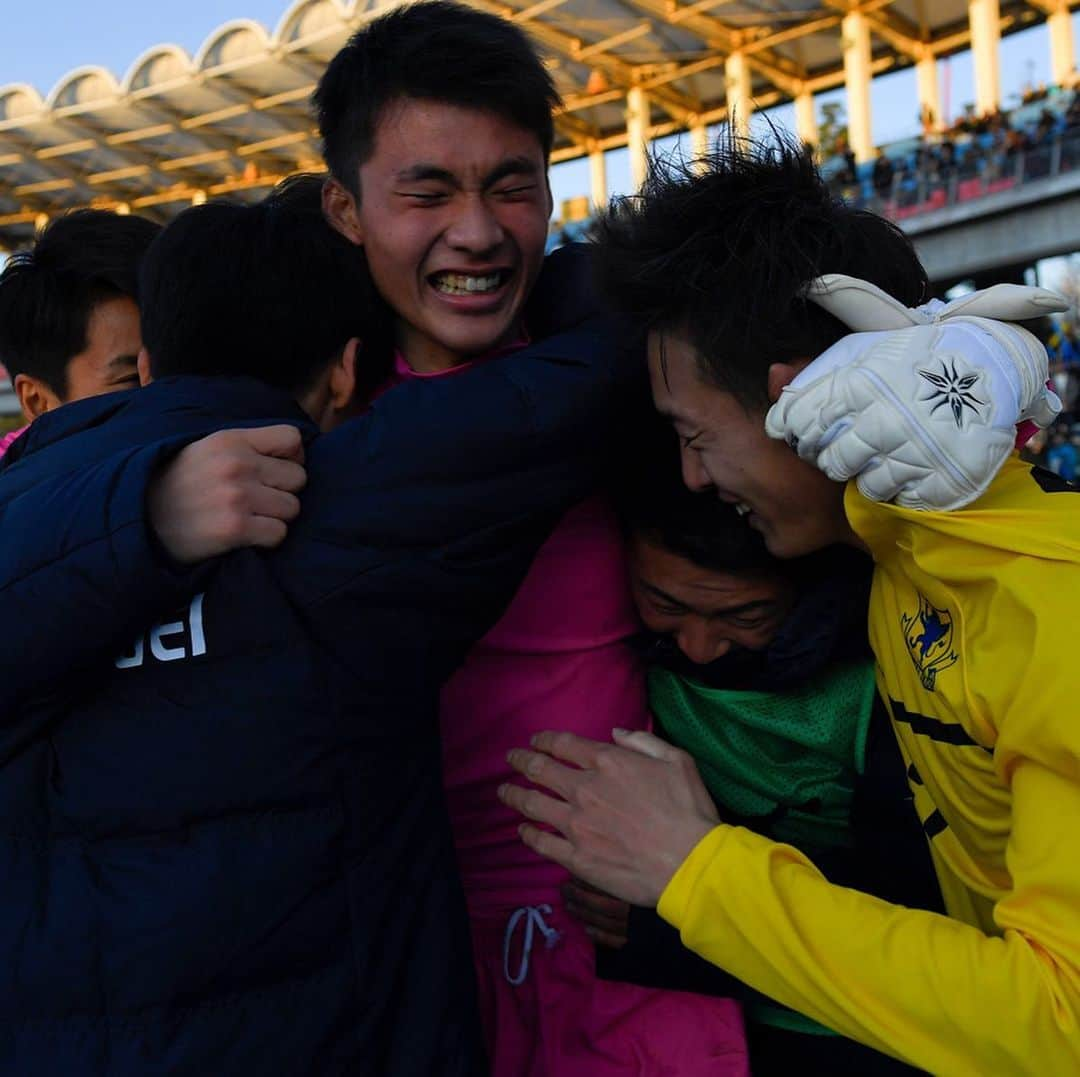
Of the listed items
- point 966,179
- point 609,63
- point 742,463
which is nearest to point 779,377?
point 742,463

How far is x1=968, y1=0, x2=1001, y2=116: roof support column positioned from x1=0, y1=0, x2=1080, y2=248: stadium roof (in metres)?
1.49

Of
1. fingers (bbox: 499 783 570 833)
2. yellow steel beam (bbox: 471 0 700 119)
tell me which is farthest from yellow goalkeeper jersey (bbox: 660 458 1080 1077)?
yellow steel beam (bbox: 471 0 700 119)

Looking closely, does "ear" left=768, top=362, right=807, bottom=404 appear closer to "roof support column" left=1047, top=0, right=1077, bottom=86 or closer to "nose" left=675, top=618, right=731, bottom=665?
"nose" left=675, top=618, right=731, bottom=665

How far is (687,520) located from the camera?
1.99 meters

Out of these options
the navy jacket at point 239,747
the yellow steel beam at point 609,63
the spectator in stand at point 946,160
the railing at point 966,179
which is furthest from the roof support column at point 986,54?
the navy jacket at point 239,747

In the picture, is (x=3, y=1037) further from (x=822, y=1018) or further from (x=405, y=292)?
(x=405, y=292)

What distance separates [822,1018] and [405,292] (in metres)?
1.37

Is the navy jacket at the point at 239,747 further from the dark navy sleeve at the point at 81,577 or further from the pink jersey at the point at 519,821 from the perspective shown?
the pink jersey at the point at 519,821

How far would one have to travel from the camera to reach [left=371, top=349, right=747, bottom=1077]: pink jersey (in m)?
1.96

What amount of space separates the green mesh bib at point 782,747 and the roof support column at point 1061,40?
28432 mm

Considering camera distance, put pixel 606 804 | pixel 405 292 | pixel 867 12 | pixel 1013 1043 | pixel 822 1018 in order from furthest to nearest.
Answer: pixel 867 12, pixel 405 292, pixel 606 804, pixel 822 1018, pixel 1013 1043

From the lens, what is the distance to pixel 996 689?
4.48 ft

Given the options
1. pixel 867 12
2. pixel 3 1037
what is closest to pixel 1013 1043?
pixel 3 1037

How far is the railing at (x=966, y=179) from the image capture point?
1667cm
